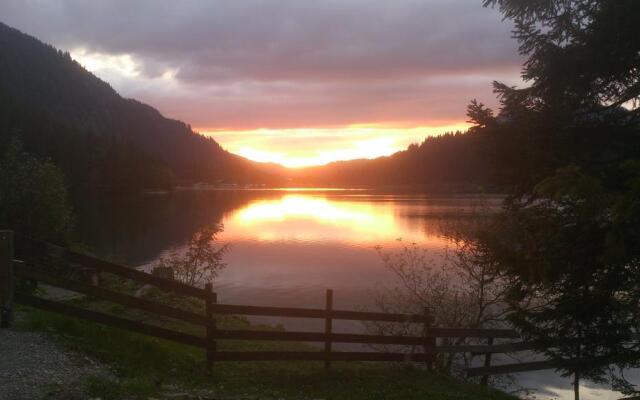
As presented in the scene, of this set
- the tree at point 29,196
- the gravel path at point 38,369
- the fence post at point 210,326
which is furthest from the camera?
the tree at point 29,196

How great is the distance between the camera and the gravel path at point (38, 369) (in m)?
7.15

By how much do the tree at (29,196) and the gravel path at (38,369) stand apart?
42.5 feet

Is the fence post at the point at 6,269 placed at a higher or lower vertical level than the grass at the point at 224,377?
higher

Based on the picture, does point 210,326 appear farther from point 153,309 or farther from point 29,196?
point 29,196

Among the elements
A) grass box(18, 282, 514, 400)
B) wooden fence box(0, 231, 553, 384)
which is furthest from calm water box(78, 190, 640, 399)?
wooden fence box(0, 231, 553, 384)

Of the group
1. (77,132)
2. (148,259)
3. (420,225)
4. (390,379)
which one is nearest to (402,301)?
(390,379)

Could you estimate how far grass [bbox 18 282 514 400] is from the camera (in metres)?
8.54

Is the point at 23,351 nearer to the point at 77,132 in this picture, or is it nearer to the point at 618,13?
the point at 618,13

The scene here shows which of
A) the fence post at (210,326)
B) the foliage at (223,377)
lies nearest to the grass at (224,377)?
the foliage at (223,377)

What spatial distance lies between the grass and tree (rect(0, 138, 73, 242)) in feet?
36.0

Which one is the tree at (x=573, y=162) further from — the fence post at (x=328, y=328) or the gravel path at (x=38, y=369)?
the gravel path at (x=38, y=369)

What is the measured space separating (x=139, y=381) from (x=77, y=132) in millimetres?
146989

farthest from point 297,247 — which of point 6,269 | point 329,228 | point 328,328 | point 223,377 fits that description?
point 6,269

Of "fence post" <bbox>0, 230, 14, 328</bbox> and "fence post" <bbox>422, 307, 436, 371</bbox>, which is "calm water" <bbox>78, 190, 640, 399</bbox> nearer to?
"fence post" <bbox>422, 307, 436, 371</bbox>
